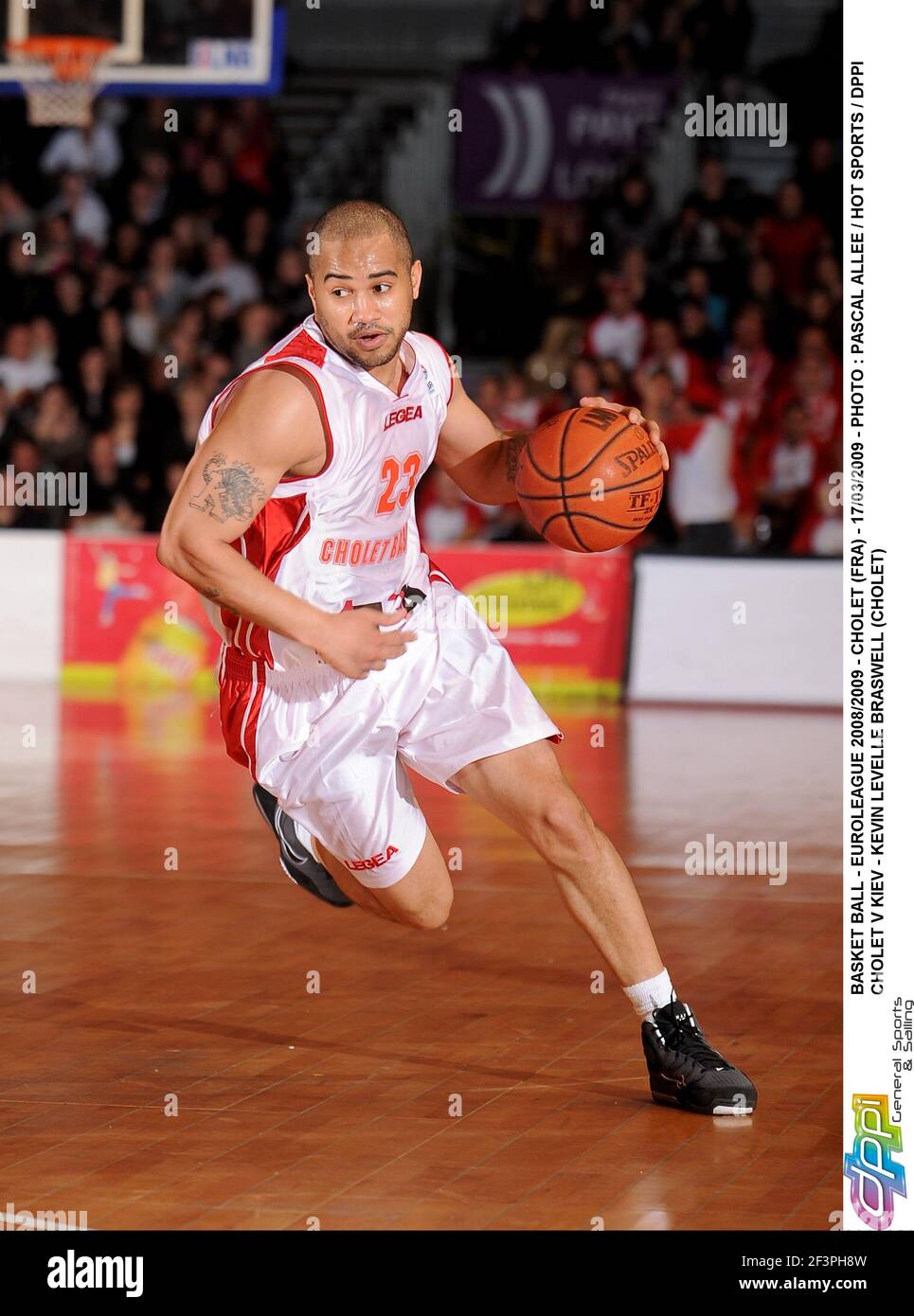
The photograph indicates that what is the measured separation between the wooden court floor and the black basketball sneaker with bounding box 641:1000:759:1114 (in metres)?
0.06

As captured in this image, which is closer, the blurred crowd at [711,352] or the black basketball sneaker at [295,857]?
the black basketball sneaker at [295,857]

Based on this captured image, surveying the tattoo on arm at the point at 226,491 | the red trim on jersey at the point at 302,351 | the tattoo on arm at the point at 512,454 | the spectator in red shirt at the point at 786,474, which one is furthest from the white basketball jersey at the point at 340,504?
the spectator in red shirt at the point at 786,474

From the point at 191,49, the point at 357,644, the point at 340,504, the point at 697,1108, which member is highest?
the point at 191,49

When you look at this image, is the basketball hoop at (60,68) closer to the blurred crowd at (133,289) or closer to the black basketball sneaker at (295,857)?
the blurred crowd at (133,289)

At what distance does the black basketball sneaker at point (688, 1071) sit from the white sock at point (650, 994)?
0.02m

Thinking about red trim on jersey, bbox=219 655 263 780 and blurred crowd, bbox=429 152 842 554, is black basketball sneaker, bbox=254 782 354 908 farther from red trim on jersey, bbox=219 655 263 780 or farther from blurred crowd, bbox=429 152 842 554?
blurred crowd, bbox=429 152 842 554

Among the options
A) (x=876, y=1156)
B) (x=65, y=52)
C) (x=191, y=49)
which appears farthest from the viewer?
(x=191, y=49)

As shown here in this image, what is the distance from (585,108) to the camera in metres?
17.6

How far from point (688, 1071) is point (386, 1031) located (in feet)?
3.64

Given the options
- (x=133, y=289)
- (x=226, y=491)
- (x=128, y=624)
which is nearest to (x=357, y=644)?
(x=226, y=491)

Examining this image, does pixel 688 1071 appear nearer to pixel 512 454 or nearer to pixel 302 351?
pixel 512 454

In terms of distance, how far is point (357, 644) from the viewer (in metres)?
4.76

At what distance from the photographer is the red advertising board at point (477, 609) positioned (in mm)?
14148

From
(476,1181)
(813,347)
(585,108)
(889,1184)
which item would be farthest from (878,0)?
(585,108)
